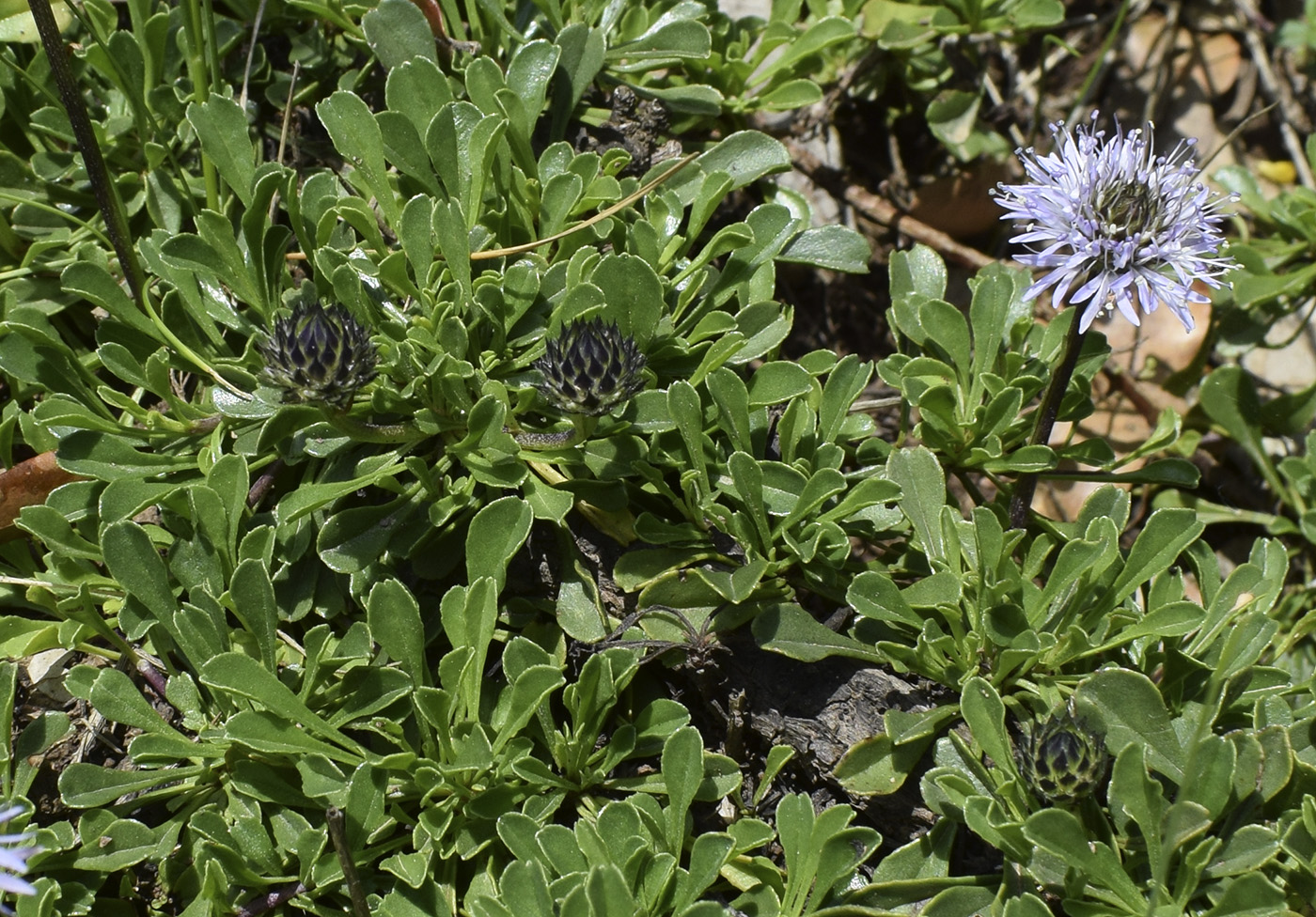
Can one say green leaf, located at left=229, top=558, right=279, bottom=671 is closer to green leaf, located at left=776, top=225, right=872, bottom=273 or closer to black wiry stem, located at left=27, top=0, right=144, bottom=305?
black wiry stem, located at left=27, top=0, right=144, bottom=305

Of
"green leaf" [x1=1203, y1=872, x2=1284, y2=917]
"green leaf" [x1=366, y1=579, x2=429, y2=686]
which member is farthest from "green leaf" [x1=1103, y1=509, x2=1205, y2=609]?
"green leaf" [x1=366, y1=579, x2=429, y2=686]

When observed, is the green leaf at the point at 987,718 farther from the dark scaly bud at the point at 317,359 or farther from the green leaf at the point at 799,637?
the dark scaly bud at the point at 317,359

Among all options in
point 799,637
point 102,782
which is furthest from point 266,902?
point 799,637

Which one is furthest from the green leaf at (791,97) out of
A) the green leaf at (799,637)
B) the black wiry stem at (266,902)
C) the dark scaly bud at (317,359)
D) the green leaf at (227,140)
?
the black wiry stem at (266,902)

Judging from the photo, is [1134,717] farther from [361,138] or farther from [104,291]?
[104,291]

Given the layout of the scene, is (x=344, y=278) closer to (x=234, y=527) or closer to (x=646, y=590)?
(x=234, y=527)

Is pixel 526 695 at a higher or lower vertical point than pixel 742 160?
lower
